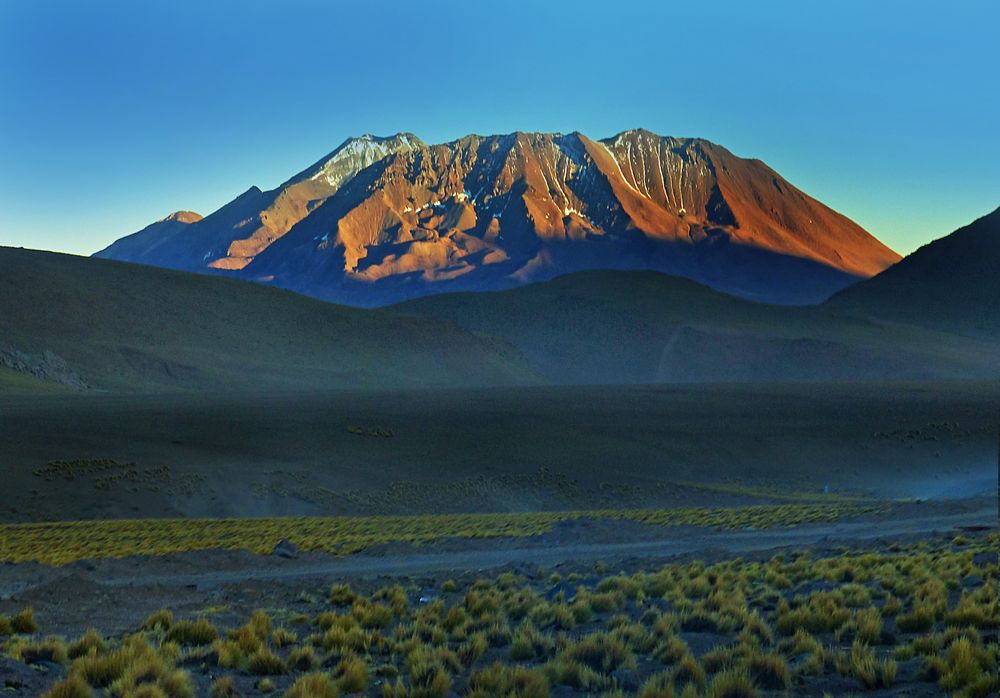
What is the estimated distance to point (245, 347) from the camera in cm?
10206

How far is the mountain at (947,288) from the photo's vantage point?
145m

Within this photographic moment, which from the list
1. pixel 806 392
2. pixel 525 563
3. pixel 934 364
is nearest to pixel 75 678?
pixel 525 563

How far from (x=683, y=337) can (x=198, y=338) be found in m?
55.7

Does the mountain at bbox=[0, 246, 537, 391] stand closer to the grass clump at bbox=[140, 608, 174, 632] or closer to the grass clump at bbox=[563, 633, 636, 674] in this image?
the grass clump at bbox=[140, 608, 174, 632]

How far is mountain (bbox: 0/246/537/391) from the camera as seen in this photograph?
87.6 m

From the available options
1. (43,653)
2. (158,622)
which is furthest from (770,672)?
(158,622)

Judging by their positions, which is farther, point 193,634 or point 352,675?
point 193,634

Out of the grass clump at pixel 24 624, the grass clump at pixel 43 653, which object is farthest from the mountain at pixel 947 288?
the grass clump at pixel 43 653

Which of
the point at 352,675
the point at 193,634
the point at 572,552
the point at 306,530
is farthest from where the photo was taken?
the point at 306,530

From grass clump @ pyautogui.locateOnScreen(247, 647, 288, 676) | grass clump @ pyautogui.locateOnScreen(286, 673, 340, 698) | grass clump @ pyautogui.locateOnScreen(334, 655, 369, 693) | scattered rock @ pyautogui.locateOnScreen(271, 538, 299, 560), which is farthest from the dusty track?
grass clump @ pyautogui.locateOnScreen(286, 673, 340, 698)

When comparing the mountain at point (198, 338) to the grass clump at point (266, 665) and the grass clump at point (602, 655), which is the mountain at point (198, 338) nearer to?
the grass clump at point (266, 665)

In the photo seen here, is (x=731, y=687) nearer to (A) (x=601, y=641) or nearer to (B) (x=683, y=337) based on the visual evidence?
(A) (x=601, y=641)

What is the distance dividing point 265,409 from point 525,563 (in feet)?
120

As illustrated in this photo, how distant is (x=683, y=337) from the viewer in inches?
4926
